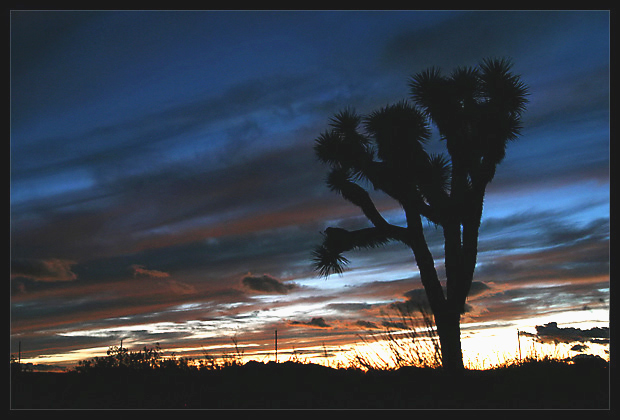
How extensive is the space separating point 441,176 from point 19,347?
15557 millimetres

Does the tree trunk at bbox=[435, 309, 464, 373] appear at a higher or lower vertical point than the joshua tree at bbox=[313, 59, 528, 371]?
lower

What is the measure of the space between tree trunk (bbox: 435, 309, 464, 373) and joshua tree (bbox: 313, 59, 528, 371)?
2 centimetres

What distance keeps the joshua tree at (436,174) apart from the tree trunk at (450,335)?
2 cm

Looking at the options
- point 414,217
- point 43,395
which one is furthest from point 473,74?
point 43,395

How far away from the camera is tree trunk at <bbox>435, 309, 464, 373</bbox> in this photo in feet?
39.7

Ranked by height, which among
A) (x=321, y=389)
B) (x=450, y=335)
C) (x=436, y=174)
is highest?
(x=436, y=174)

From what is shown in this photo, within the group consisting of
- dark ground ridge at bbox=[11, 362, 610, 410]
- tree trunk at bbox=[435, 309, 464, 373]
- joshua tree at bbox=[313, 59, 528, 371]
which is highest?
joshua tree at bbox=[313, 59, 528, 371]

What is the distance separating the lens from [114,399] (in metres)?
9.50

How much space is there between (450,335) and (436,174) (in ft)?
13.7

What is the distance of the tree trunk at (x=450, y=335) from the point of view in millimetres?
12109

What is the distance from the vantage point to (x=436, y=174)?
1402cm

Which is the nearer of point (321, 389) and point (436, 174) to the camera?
point (321, 389)

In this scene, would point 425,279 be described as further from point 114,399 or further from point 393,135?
point 114,399

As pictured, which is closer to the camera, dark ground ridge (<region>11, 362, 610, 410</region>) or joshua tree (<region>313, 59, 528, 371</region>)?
dark ground ridge (<region>11, 362, 610, 410</region>)
